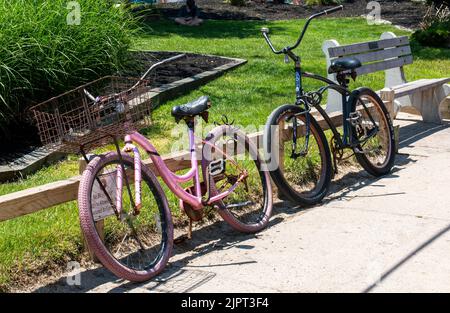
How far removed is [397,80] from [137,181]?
19.6ft

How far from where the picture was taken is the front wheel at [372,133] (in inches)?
Answer: 277

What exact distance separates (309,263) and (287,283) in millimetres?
374

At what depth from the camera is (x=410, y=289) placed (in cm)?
446

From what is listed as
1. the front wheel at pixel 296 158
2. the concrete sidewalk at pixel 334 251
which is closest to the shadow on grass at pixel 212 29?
the front wheel at pixel 296 158

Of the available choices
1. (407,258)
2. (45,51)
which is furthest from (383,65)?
(407,258)

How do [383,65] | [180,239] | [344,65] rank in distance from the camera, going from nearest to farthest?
[180,239] → [344,65] → [383,65]

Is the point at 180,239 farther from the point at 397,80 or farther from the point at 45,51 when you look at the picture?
the point at 397,80

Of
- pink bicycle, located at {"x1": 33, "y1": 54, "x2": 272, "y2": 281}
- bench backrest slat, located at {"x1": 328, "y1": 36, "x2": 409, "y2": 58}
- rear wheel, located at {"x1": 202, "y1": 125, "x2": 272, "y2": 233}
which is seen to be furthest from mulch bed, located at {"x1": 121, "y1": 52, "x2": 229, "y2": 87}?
pink bicycle, located at {"x1": 33, "y1": 54, "x2": 272, "y2": 281}

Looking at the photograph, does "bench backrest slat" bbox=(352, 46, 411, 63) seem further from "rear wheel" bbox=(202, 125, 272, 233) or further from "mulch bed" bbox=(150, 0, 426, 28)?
"mulch bed" bbox=(150, 0, 426, 28)

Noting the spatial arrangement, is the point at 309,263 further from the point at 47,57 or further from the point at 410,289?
the point at 47,57

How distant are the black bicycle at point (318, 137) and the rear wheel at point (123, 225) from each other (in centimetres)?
125

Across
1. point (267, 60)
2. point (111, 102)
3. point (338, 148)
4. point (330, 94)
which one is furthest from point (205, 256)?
point (267, 60)

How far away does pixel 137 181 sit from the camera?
15.9 ft

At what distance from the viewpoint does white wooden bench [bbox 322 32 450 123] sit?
8789mm
